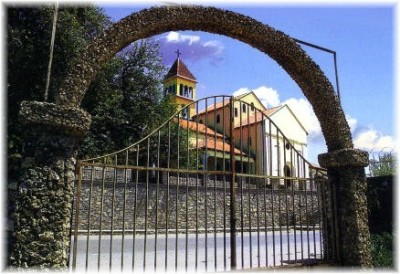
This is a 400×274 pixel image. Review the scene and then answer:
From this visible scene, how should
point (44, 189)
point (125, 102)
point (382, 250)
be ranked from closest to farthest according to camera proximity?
point (44, 189), point (382, 250), point (125, 102)

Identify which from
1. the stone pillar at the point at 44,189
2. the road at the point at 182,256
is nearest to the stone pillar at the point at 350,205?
the road at the point at 182,256

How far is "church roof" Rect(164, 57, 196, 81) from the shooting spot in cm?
3957

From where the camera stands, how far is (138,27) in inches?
187

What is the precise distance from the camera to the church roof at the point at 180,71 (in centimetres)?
3957

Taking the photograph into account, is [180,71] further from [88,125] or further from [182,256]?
[88,125]

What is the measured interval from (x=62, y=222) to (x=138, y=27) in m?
2.48

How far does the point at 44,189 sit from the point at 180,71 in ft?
122

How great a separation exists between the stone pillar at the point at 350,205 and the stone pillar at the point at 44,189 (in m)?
3.92

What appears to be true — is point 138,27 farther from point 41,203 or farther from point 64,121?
point 41,203

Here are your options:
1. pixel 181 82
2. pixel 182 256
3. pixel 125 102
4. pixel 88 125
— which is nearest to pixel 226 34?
pixel 88 125

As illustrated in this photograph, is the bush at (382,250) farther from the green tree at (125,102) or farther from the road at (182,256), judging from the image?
the green tree at (125,102)

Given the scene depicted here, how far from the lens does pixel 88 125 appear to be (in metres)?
4.16

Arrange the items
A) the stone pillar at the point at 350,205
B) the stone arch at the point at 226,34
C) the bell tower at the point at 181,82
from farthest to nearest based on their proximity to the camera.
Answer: the bell tower at the point at 181,82 → the stone pillar at the point at 350,205 → the stone arch at the point at 226,34

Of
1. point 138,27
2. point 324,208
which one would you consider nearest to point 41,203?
point 138,27
